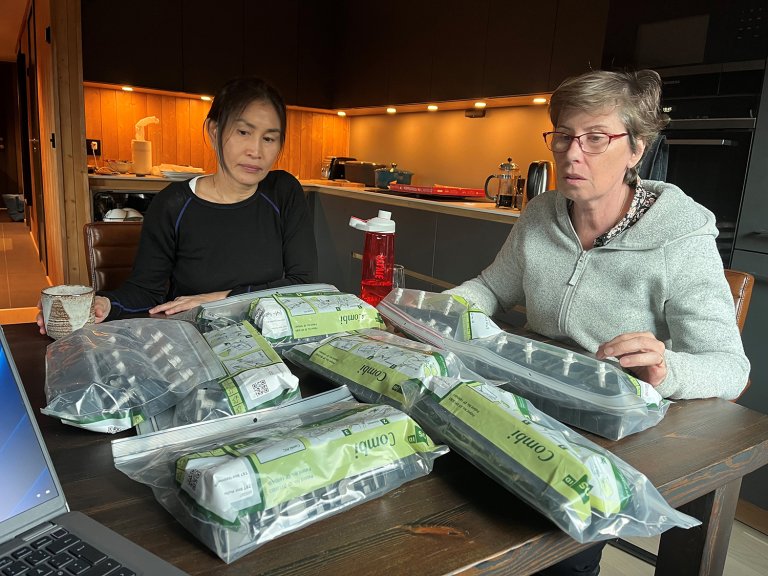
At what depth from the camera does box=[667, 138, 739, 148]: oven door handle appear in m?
1.98

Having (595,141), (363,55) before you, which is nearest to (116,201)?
(363,55)

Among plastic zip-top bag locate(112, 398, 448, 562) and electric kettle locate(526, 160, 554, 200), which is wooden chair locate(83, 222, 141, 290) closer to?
plastic zip-top bag locate(112, 398, 448, 562)

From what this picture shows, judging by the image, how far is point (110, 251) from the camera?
1624 millimetres

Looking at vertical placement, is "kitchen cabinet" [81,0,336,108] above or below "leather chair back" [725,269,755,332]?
above

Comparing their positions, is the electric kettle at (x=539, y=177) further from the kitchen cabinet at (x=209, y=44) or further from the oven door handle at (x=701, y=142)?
the kitchen cabinet at (x=209, y=44)

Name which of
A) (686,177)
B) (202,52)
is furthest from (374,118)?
(686,177)

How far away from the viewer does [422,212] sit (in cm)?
314

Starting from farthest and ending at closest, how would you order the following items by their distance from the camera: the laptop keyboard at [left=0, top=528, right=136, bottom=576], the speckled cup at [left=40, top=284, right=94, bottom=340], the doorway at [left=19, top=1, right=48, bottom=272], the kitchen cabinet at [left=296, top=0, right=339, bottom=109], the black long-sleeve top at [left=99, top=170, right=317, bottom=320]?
the doorway at [left=19, top=1, right=48, bottom=272]
the kitchen cabinet at [left=296, top=0, right=339, bottom=109]
the black long-sleeve top at [left=99, top=170, right=317, bottom=320]
the speckled cup at [left=40, top=284, right=94, bottom=340]
the laptop keyboard at [left=0, top=528, right=136, bottom=576]

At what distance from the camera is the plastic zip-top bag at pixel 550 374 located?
71 centimetres

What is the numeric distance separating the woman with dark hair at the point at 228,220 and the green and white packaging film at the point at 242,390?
2.38 ft

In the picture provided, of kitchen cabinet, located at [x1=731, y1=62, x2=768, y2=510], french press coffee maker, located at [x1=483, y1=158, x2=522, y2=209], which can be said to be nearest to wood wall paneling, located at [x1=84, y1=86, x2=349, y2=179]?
french press coffee maker, located at [x1=483, y1=158, x2=522, y2=209]

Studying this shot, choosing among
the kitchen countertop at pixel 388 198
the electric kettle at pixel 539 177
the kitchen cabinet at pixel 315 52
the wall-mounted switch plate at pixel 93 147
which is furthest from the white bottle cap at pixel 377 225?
the kitchen cabinet at pixel 315 52

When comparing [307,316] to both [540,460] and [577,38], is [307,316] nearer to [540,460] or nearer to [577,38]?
[540,460]

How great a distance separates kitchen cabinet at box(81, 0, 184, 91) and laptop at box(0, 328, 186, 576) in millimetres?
3731
